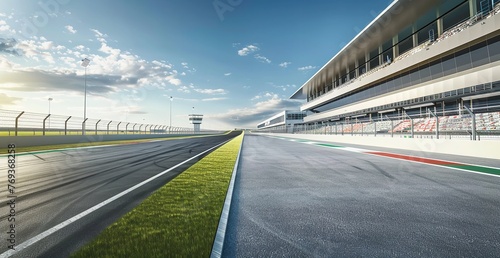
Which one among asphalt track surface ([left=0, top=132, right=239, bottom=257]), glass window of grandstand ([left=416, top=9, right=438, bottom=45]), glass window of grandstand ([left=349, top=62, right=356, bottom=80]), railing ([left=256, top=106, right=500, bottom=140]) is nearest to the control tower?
glass window of grandstand ([left=349, top=62, right=356, bottom=80])

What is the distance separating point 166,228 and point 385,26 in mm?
30186

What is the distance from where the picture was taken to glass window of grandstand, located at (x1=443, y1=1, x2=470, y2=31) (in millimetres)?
20447

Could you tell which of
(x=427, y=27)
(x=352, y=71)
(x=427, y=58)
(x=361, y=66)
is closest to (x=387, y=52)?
(x=361, y=66)

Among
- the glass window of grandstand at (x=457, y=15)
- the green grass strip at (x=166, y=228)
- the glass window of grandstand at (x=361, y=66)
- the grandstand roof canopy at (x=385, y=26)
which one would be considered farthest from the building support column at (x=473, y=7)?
the green grass strip at (x=166, y=228)

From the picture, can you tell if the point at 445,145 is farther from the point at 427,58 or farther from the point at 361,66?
the point at 361,66

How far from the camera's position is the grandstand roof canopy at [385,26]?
20.8 meters

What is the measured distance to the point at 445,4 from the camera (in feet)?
67.1

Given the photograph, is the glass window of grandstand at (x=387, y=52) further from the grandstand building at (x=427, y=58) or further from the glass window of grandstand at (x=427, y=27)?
the glass window of grandstand at (x=427, y=27)

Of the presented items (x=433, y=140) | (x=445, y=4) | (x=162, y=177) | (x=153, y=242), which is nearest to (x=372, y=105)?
(x=445, y=4)

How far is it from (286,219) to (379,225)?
1.10 metres

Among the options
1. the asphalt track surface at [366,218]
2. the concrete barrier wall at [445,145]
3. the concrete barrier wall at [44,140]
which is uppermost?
the concrete barrier wall at [44,140]

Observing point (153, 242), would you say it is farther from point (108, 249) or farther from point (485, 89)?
point (485, 89)

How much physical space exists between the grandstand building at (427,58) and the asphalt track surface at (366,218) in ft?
34.0

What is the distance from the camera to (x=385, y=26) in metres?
24.8
